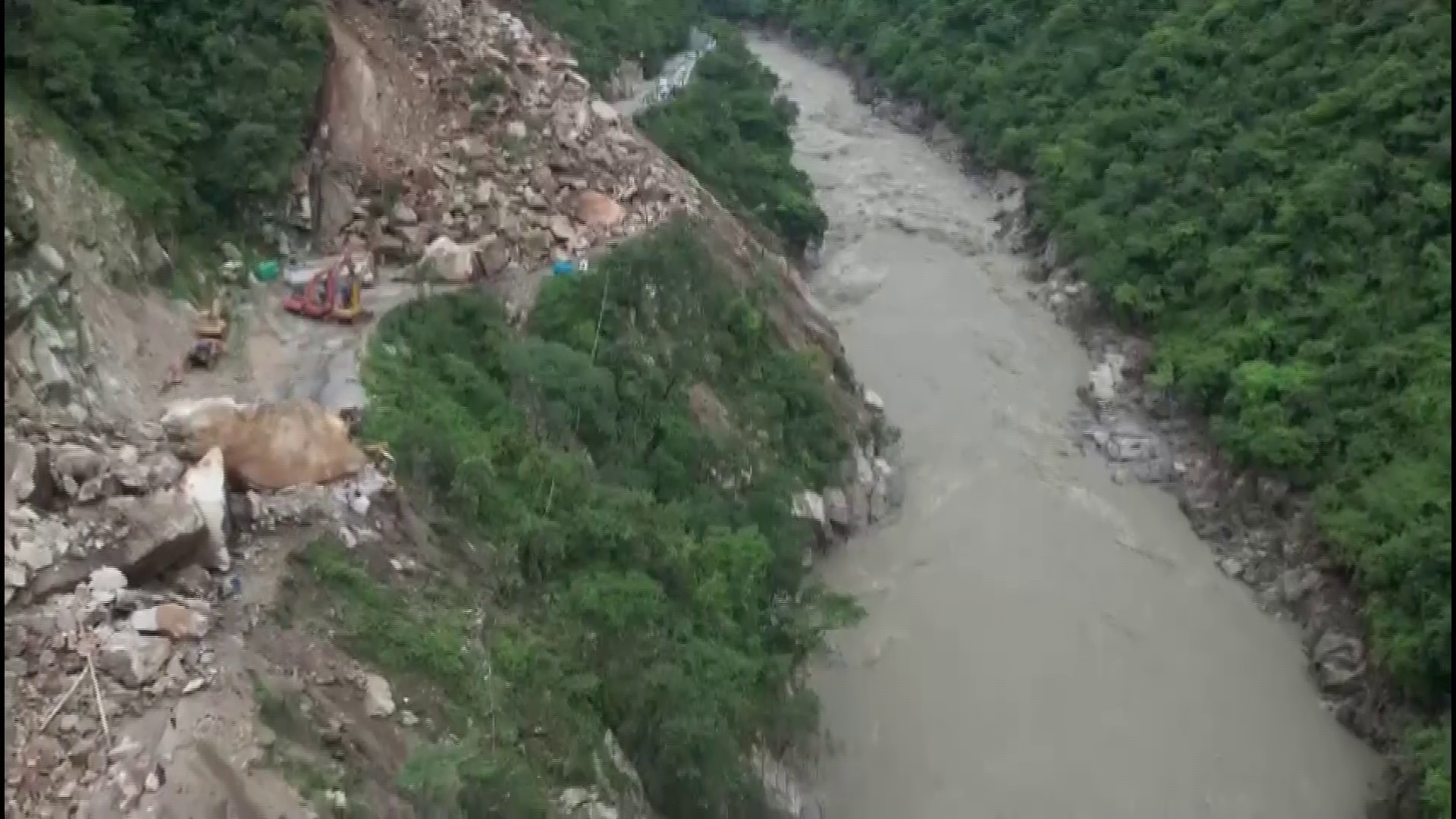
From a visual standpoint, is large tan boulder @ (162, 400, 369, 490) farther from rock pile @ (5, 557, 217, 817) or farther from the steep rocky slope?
rock pile @ (5, 557, 217, 817)

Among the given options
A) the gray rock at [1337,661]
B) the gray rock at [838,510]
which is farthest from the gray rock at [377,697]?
the gray rock at [1337,661]

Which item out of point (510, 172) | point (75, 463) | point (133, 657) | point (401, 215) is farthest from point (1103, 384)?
point (133, 657)

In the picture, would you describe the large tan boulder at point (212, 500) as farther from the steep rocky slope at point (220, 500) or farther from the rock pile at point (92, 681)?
the rock pile at point (92, 681)

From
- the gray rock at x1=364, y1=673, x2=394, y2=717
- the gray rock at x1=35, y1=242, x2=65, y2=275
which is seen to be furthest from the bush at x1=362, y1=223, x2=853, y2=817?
the gray rock at x1=35, y1=242, x2=65, y2=275

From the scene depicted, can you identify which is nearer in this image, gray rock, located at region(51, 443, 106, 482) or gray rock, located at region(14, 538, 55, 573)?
gray rock, located at region(14, 538, 55, 573)

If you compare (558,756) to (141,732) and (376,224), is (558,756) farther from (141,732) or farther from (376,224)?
(376,224)

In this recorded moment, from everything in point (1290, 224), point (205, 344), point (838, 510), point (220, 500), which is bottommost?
point (838, 510)

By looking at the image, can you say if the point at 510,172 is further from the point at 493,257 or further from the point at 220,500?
the point at 220,500
